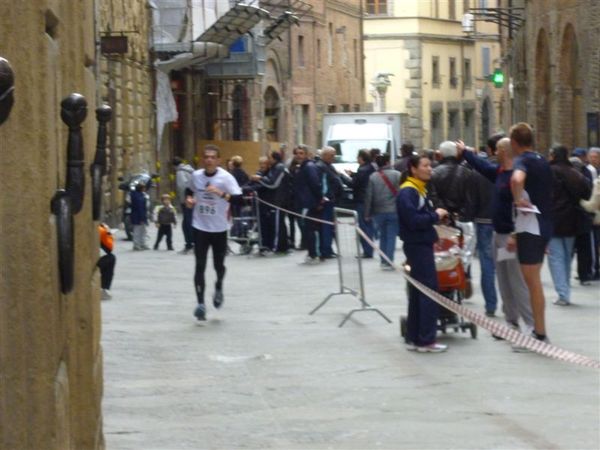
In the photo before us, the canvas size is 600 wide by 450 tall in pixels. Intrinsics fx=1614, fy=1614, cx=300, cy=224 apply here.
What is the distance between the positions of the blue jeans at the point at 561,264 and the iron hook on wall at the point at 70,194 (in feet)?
41.6

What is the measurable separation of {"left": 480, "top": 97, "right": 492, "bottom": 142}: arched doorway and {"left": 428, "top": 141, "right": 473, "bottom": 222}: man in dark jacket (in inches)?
2641

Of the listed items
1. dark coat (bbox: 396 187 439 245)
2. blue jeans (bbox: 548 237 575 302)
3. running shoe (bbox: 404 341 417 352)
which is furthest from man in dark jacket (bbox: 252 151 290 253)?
dark coat (bbox: 396 187 439 245)

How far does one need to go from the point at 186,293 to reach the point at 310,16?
4045 centimetres

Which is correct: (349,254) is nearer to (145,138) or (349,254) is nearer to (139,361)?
(139,361)

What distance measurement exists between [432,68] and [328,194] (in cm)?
5573

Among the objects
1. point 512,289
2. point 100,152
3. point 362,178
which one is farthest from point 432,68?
point 100,152

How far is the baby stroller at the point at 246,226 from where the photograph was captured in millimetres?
26188

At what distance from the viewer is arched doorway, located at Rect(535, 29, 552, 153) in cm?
4103

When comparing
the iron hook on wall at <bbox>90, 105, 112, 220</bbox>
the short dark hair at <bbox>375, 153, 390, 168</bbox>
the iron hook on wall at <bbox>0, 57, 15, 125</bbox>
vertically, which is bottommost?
the short dark hair at <bbox>375, 153, 390, 168</bbox>

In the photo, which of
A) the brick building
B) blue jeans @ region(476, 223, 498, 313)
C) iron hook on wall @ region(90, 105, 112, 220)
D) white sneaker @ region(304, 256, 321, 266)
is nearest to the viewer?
iron hook on wall @ region(90, 105, 112, 220)

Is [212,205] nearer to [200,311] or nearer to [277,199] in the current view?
[200,311]

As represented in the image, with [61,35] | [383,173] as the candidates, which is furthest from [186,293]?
[61,35]

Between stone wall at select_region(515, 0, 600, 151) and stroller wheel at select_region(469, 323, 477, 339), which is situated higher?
stone wall at select_region(515, 0, 600, 151)

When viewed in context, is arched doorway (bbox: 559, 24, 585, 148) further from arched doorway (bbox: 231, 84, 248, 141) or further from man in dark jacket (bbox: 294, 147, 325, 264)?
arched doorway (bbox: 231, 84, 248, 141)
